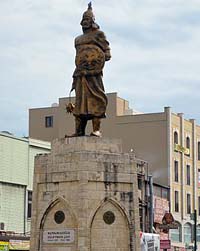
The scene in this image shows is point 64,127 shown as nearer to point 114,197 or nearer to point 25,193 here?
point 25,193

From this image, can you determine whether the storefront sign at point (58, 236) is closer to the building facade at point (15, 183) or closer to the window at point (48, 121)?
the building facade at point (15, 183)

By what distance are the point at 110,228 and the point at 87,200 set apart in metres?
1.14

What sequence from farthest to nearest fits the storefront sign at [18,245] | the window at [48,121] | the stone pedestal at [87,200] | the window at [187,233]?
1. the window at [48,121]
2. the window at [187,233]
3. the storefront sign at [18,245]
4. the stone pedestal at [87,200]

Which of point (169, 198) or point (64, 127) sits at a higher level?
point (64, 127)

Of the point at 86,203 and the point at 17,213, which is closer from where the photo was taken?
the point at 86,203

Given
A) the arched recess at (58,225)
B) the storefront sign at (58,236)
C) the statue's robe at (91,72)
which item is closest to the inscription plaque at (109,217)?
the arched recess at (58,225)

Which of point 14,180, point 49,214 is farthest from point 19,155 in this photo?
point 49,214

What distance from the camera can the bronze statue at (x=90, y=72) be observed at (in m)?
27.1

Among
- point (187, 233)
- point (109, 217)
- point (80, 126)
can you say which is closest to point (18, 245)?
point (80, 126)

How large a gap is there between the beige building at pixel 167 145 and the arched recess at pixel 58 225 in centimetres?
4599

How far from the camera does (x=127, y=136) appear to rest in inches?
3093

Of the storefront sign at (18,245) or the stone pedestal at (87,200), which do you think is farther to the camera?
the storefront sign at (18,245)

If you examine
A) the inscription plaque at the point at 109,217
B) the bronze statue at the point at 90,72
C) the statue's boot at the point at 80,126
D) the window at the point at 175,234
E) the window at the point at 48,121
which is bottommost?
the inscription plaque at the point at 109,217

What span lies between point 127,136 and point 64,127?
273 inches
